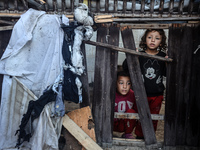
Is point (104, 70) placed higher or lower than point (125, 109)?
higher

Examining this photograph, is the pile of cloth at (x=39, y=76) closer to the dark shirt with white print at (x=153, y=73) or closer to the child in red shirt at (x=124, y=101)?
the child in red shirt at (x=124, y=101)

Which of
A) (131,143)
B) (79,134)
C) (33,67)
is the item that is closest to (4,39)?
(33,67)

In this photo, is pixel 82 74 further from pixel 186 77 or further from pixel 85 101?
pixel 186 77

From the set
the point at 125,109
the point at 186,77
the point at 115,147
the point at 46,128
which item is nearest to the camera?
the point at 46,128

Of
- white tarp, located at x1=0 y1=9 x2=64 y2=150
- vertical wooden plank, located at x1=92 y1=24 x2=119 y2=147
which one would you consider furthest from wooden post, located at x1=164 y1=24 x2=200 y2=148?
white tarp, located at x1=0 y1=9 x2=64 y2=150

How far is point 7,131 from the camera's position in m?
3.20

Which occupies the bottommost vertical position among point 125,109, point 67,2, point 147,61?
point 125,109

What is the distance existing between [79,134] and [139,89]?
1398 mm

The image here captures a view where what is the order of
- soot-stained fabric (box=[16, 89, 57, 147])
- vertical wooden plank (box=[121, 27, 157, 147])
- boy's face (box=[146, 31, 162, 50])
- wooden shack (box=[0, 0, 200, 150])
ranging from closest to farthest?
1. soot-stained fabric (box=[16, 89, 57, 147])
2. wooden shack (box=[0, 0, 200, 150])
3. vertical wooden plank (box=[121, 27, 157, 147])
4. boy's face (box=[146, 31, 162, 50])

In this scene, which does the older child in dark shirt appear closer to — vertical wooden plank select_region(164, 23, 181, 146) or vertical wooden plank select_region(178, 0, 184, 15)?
vertical wooden plank select_region(164, 23, 181, 146)

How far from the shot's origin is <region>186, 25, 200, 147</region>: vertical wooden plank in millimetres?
3240

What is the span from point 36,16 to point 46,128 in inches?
77.1

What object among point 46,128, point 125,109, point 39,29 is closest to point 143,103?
point 125,109

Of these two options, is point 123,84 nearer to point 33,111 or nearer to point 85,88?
point 85,88
